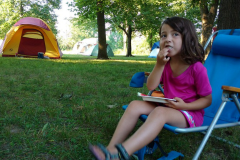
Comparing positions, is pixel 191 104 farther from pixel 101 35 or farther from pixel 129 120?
pixel 101 35

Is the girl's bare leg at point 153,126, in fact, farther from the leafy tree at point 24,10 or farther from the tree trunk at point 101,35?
the leafy tree at point 24,10

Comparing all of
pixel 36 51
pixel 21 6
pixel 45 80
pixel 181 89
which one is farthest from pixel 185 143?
pixel 21 6

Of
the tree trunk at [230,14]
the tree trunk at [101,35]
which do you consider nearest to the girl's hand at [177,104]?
the tree trunk at [230,14]

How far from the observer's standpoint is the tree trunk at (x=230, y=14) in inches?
158

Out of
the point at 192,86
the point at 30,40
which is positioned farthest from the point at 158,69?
the point at 30,40

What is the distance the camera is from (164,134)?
2.25 meters

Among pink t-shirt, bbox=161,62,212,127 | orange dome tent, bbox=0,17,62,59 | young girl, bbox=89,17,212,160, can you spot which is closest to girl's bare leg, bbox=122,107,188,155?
young girl, bbox=89,17,212,160

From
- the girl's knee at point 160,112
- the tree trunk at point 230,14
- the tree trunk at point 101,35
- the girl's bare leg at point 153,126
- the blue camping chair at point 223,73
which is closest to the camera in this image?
the girl's bare leg at point 153,126

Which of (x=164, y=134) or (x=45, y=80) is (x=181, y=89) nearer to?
(x=164, y=134)

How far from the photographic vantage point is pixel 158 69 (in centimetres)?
183

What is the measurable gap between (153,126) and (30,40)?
Result: 1107 cm

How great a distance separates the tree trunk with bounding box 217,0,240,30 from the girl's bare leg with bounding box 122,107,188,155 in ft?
10.3

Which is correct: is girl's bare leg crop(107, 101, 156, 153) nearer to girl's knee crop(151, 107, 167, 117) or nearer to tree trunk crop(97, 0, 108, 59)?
girl's knee crop(151, 107, 167, 117)

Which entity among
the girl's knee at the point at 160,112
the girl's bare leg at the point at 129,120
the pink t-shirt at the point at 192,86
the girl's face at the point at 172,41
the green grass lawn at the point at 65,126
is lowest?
the green grass lawn at the point at 65,126
